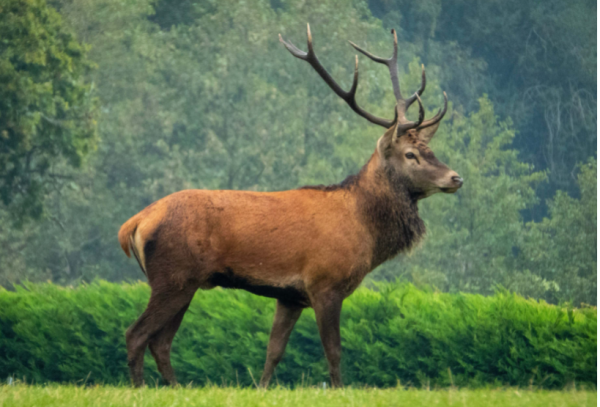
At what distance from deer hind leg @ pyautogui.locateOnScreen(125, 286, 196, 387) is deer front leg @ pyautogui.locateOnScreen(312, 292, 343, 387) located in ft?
3.64

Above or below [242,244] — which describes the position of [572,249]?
below

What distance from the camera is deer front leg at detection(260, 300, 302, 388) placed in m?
7.29

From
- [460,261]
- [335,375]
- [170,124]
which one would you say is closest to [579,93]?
[460,261]

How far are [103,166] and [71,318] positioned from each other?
1968 cm

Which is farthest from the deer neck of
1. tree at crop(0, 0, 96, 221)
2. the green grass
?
tree at crop(0, 0, 96, 221)

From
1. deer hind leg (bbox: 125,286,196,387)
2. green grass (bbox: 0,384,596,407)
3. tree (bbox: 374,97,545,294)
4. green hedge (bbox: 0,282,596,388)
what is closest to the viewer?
green grass (bbox: 0,384,596,407)

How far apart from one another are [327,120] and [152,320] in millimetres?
22543

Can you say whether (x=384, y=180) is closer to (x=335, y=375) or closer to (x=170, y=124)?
(x=335, y=375)

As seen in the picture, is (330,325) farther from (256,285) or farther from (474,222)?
(474,222)

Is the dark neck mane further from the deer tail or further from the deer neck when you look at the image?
the deer tail

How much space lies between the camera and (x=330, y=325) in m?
6.78

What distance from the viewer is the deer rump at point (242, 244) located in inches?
267

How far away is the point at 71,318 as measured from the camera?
32.4ft

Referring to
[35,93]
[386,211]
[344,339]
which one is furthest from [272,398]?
[35,93]
